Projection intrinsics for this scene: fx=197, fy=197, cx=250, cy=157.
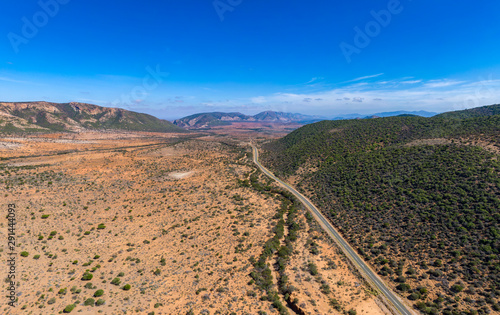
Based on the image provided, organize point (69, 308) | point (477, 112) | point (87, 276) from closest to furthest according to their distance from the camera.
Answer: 1. point (69, 308)
2. point (87, 276)
3. point (477, 112)

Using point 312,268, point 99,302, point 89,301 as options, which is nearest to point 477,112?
point 312,268

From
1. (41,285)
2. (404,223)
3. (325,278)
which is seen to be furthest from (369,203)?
(41,285)

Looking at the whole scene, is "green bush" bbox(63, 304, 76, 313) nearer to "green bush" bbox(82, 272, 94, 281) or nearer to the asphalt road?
"green bush" bbox(82, 272, 94, 281)

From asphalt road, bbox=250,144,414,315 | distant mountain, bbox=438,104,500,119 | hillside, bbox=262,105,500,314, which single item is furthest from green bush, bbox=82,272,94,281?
distant mountain, bbox=438,104,500,119

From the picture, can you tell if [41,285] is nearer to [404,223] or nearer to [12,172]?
[404,223]

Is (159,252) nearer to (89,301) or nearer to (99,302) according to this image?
(99,302)
